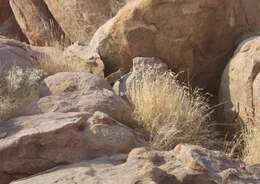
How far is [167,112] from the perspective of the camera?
691 cm

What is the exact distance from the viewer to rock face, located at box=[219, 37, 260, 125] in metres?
7.26

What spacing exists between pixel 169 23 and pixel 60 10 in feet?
8.76

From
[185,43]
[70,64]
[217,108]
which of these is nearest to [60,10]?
[70,64]

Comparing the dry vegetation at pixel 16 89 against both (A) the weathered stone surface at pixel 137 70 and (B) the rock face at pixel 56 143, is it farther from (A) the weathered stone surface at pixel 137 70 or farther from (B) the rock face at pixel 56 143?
(A) the weathered stone surface at pixel 137 70

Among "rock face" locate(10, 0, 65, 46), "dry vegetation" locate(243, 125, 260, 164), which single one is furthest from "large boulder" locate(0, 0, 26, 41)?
"dry vegetation" locate(243, 125, 260, 164)

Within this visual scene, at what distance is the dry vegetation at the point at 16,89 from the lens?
20.7 ft

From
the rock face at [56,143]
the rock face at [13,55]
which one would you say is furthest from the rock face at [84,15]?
the rock face at [56,143]

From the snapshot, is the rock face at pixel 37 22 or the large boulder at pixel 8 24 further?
the large boulder at pixel 8 24

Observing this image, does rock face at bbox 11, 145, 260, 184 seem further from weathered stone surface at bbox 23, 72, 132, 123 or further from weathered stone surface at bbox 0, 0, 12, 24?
weathered stone surface at bbox 0, 0, 12, 24

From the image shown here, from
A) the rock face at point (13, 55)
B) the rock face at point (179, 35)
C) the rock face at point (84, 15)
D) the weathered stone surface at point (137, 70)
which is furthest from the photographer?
the rock face at point (84, 15)

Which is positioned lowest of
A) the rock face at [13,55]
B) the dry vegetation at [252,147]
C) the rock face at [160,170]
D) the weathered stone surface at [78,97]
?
the dry vegetation at [252,147]

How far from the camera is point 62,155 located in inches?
206

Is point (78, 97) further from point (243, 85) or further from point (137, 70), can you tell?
point (243, 85)

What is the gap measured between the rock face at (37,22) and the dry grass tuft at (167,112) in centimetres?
394
